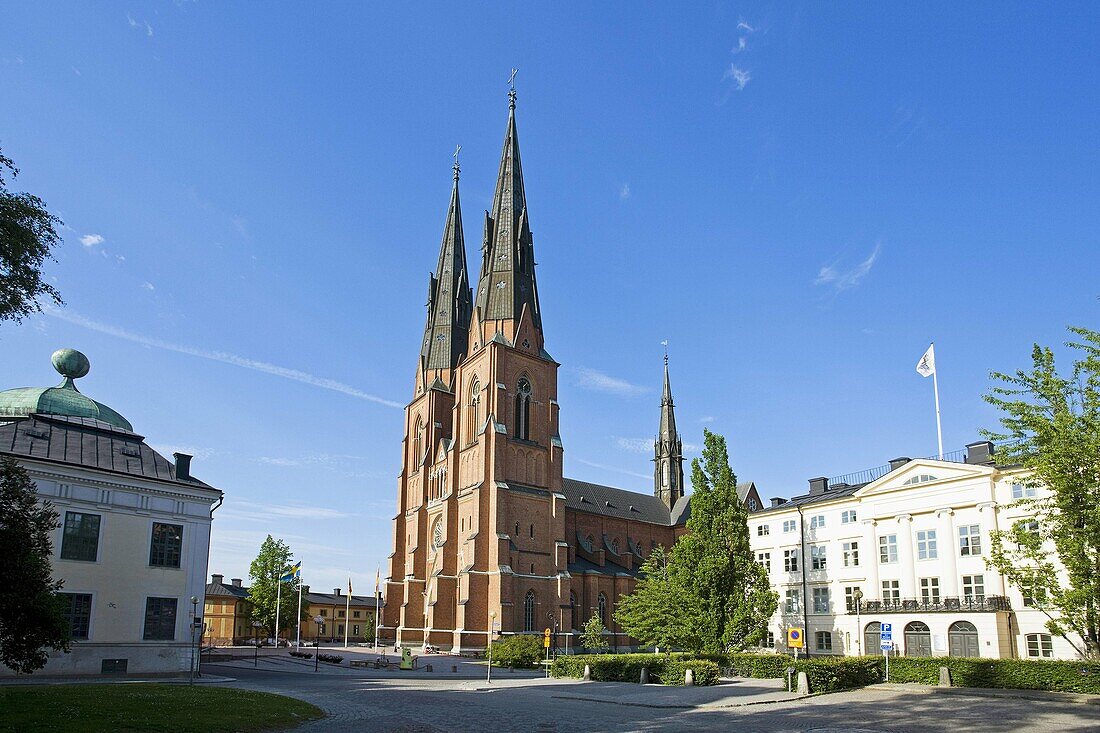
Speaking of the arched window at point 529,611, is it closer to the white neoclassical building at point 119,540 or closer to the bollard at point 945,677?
the white neoclassical building at point 119,540

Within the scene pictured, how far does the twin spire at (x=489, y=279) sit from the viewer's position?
2876 inches

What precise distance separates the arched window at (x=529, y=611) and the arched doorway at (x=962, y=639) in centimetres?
3138

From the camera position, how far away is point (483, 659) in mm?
54656

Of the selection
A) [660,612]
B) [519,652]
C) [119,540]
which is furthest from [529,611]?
[119,540]

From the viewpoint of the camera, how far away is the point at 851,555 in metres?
49.0

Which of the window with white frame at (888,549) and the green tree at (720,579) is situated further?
the window with white frame at (888,549)

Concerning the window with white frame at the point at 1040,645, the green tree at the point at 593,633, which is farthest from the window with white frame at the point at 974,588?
the green tree at the point at 593,633

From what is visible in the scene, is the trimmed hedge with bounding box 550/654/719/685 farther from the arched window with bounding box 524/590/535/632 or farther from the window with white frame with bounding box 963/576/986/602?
the arched window with bounding box 524/590/535/632

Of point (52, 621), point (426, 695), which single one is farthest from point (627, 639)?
point (52, 621)

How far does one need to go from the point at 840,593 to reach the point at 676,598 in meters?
13.9

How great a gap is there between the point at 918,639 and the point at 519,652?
2255 centimetres

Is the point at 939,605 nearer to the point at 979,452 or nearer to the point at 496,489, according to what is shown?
the point at 979,452

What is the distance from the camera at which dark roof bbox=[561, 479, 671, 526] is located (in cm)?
8138

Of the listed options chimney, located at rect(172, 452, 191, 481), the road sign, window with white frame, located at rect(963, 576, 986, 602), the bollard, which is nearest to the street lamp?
chimney, located at rect(172, 452, 191, 481)
